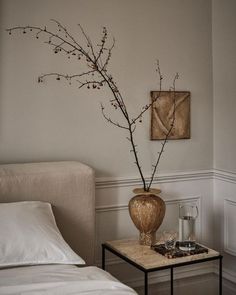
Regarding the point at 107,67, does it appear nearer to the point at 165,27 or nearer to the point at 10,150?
the point at 165,27

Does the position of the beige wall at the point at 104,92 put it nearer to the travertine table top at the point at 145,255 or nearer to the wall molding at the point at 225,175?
the wall molding at the point at 225,175

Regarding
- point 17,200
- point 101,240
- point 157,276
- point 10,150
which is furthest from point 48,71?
point 157,276

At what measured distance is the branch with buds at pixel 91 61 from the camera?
9.53 feet

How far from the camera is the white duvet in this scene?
6.12 feet

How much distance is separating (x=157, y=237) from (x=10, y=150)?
3.74ft

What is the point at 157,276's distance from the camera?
3.40 metres

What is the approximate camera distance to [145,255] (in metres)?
2.70

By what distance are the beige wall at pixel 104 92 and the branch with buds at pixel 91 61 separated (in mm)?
42

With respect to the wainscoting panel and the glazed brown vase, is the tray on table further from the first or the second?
the wainscoting panel

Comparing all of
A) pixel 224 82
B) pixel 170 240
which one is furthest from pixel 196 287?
pixel 224 82

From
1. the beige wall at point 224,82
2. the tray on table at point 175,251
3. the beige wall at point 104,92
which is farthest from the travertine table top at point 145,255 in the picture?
the beige wall at point 224,82

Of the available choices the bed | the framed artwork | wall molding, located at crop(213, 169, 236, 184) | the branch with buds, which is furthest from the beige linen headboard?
wall molding, located at crop(213, 169, 236, 184)

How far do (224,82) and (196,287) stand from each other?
62.9 inches

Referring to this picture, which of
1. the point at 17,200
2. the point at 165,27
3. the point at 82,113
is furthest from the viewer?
the point at 165,27
